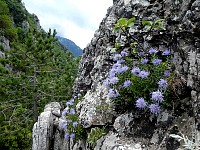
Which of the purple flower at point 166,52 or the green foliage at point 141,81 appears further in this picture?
the purple flower at point 166,52

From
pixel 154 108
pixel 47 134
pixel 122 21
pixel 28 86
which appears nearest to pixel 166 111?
pixel 154 108

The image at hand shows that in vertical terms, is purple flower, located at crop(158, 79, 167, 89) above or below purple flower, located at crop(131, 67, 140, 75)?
below

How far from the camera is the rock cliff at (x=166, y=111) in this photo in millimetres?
4930

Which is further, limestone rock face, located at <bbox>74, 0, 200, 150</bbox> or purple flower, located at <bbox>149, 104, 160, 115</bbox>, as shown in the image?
purple flower, located at <bbox>149, 104, 160, 115</bbox>

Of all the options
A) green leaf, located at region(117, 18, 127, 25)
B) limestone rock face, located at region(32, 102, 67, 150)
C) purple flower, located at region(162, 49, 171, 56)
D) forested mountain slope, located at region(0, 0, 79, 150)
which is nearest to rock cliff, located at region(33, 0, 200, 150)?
purple flower, located at region(162, 49, 171, 56)

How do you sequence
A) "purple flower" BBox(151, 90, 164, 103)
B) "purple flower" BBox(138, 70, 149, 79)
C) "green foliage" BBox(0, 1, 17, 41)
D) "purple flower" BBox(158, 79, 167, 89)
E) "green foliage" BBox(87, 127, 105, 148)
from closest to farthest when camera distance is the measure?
1. "purple flower" BBox(151, 90, 164, 103)
2. "purple flower" BBox(158, 79, 167, 89)
3. "purple flower" BBox(138, 70, 149, 79)
4. "green foliage" BBox(87, 127, 105, 148)
5. "green foliage" BBox(0, 1, 17, 41)

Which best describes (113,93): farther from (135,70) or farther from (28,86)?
(28,86)

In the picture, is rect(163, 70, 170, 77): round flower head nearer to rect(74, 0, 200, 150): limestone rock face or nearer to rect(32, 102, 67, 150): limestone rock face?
rect(74, 0, 200, 150): limestone rock face

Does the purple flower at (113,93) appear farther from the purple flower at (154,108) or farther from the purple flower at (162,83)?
the purple flower at (162,83)

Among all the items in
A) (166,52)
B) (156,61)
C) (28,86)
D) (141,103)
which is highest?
(28,86)

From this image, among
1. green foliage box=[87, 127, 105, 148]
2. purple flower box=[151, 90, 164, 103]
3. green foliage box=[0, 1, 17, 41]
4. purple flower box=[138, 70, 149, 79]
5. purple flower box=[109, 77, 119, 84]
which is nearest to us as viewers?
purple flower box=[151, 90, 164, 103]

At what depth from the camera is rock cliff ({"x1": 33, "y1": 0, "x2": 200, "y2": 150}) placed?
493cm

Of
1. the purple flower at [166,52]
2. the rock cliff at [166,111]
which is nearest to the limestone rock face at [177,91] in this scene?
the rock cliff at [166,111]

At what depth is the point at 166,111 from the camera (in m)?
5.29
